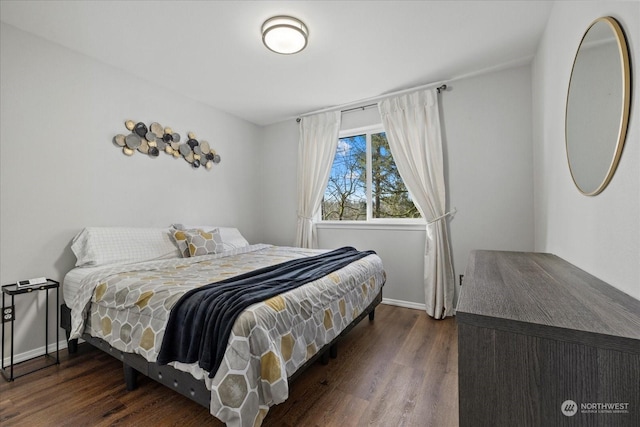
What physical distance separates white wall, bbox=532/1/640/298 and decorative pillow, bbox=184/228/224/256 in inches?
115

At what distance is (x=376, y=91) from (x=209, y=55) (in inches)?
73.2

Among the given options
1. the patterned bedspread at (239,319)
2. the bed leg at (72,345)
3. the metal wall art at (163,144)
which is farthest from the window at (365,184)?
the bed leg at (72,345)

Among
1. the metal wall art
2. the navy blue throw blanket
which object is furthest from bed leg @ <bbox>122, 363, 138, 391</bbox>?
the metal wall art

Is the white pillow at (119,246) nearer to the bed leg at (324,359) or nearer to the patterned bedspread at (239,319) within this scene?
the patterned bedspread at (239,319)

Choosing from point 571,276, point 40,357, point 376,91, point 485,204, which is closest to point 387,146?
point 376,91

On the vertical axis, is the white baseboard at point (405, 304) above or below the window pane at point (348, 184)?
below

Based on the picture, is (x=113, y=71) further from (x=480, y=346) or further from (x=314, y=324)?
(x=480, y=346)

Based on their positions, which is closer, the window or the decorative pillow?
the decorative pillow

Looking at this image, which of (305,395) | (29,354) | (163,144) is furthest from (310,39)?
(29,354)

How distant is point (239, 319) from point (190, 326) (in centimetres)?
31

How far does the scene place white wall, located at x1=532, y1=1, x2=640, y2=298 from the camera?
97cm

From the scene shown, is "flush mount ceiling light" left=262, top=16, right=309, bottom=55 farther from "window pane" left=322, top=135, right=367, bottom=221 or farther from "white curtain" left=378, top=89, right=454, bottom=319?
"window pane" left=322, top=135, right=367, bottom=221

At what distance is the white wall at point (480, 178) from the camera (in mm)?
2674

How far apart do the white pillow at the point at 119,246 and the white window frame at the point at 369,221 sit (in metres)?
1.99
